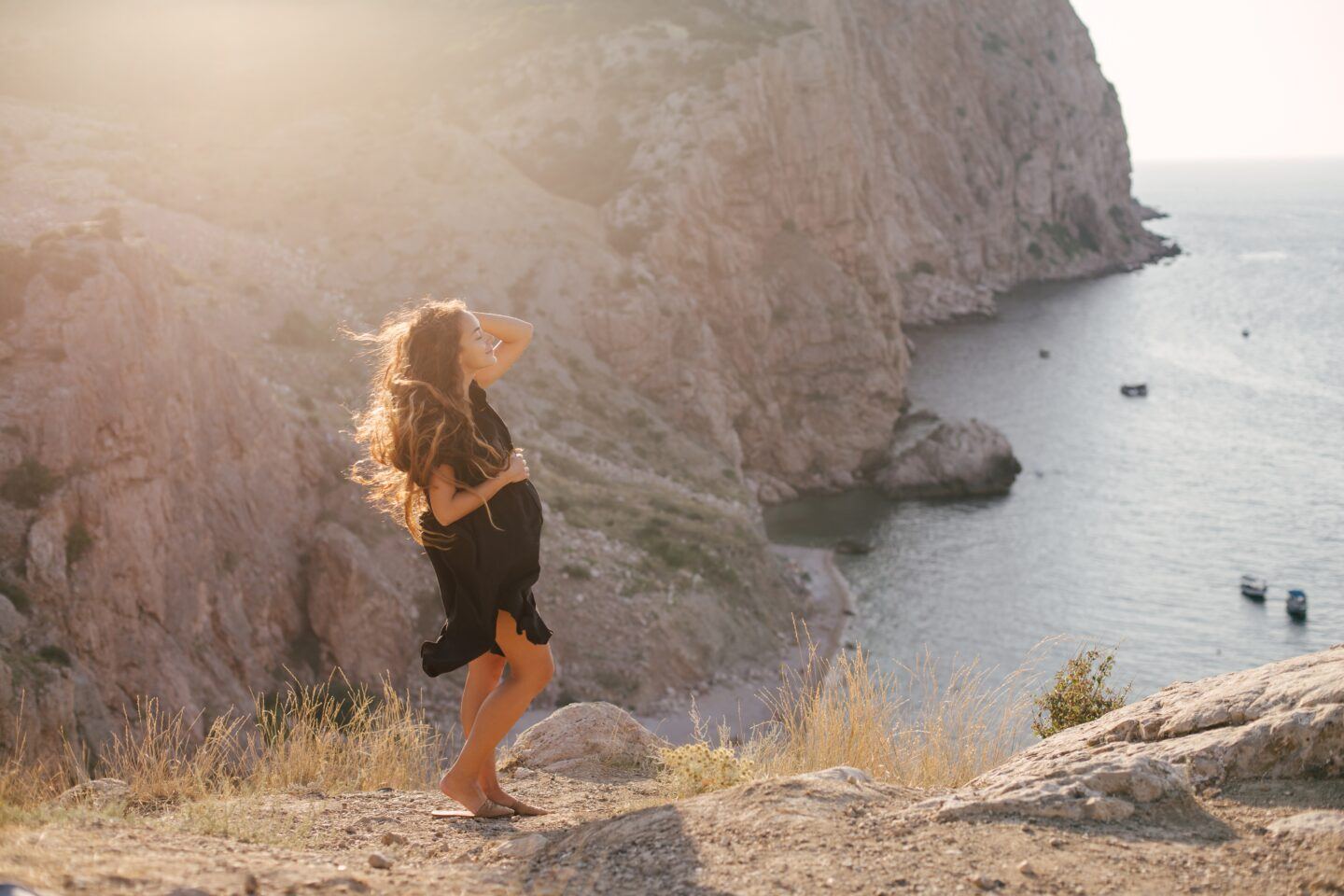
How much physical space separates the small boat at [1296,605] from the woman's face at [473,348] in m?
44.7

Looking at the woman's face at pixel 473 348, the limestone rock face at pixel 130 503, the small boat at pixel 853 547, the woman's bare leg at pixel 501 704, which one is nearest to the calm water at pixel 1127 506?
the small boat at pixel 853 547

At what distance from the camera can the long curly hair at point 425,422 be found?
5.63 metres

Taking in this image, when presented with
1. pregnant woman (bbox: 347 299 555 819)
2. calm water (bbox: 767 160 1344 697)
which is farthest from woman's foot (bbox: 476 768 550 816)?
calm water (bbox: 767 160 1344 697)

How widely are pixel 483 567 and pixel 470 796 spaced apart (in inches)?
57.2

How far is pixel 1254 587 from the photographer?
145ft

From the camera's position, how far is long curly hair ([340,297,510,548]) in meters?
5.63

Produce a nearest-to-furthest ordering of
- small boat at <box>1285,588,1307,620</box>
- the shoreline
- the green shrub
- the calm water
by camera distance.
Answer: the green shrub
the shoreline
the calm water
small boat at <box>1285,588,1307,620</box>

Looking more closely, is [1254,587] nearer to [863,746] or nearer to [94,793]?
[863,746]

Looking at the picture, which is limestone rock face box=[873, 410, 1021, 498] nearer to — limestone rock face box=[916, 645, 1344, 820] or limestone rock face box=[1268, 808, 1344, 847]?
limestone rock face box=[916, 645, 1344, 820]

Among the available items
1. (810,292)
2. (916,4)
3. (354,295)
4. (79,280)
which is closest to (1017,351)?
(810,292)

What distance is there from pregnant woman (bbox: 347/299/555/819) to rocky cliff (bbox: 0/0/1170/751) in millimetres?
13654

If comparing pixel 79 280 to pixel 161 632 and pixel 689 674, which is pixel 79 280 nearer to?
pixel 161 632

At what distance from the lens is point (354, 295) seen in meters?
41.7

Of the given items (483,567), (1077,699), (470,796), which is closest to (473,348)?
(483,567)
